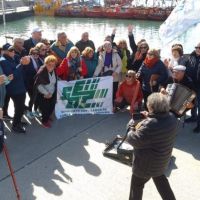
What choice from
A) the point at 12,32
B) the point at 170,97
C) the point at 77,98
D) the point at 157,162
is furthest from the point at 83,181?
the point at 12,32

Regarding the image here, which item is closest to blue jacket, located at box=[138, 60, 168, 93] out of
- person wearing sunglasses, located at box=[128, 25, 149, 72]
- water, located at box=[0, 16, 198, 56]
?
person wearing sunglasses, located at box=[128, 25, 149, 72]

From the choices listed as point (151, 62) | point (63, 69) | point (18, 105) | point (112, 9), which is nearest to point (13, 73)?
point (18, 105)

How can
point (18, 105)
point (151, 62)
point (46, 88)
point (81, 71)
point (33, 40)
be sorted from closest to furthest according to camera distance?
point (18, 105) < point (46, 88) < point (151, 62) < point (81, 71) < point (33, 40)

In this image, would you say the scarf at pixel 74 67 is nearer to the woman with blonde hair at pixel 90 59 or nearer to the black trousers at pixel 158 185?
the woman with blonde hair at pixel 90 59

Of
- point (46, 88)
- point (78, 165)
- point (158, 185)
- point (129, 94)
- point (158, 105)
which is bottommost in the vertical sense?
point (78, 165)

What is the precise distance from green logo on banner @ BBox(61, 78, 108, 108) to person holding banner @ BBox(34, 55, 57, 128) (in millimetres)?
362

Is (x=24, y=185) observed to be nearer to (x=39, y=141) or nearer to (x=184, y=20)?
(x=39, y=141)

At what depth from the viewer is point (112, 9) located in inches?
1735

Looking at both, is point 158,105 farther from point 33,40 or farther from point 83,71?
point 33,40

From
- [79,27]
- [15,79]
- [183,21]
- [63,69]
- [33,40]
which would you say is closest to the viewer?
[15,79]

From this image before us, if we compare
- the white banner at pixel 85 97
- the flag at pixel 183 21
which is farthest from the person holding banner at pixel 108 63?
the flag at pixel 183 21

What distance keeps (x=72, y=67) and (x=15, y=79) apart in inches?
52.4

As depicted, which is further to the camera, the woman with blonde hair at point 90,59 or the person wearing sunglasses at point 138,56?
the person wearing sunglasses at point 138,56

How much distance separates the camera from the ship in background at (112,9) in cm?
4147
